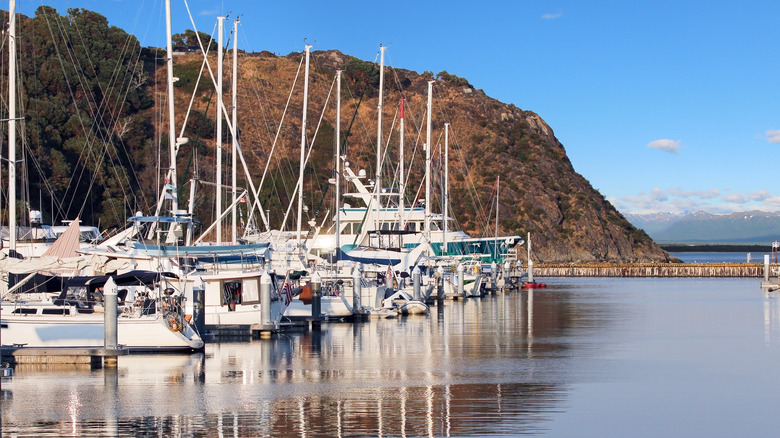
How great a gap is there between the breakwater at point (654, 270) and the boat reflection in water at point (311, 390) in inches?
3185

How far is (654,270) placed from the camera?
Answer: 11181 centimetres

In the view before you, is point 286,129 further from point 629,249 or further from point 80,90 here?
point 629,249

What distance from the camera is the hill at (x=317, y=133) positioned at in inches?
3799

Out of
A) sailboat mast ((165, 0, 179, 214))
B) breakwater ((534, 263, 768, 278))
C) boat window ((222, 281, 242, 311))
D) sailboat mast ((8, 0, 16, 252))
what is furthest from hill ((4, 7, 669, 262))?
sailboat mast ((8, 0, 16, 252))

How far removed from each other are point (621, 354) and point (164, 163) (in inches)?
2961

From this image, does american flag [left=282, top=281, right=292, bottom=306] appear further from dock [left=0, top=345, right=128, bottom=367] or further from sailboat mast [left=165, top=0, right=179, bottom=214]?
dock [left=0, top=345, right=128, bottom=367]

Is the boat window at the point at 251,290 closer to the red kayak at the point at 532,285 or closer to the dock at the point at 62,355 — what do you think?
the dock at the point at 62,355

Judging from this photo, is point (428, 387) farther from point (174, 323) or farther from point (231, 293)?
point (231, 293)

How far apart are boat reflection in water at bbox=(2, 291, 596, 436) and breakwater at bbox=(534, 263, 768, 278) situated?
265 feet

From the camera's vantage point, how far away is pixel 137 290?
94.4ft

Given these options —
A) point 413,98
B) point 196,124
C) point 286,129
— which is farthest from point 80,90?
point 413,98

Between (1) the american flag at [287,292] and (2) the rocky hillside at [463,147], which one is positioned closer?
(1) the american flag at [287,292]

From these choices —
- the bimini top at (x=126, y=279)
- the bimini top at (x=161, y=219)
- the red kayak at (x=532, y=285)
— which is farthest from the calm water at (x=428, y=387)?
the red kayak at (x=532, y=285)

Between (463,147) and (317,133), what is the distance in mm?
A: 41020
